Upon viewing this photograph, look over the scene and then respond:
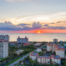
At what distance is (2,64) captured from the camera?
757cm

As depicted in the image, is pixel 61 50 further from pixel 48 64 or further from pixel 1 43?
pixel 1 43

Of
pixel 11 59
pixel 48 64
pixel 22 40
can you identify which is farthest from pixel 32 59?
pixel 22 40

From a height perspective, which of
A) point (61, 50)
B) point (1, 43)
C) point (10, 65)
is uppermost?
point (1, 43)

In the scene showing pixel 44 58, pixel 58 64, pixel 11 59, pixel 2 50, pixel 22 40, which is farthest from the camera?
pixel 22 40

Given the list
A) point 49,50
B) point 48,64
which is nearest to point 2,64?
point 48,64

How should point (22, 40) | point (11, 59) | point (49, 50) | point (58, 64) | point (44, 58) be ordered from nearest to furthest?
point (58, 64) < point (44, 58) < point (11, 59) < point (49, 50) < point (22, 40)

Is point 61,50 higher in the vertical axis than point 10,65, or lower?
higher

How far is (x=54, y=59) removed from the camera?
7590mm

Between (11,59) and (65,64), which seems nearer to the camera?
(65,64)

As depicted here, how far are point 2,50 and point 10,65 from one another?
256 centimetres

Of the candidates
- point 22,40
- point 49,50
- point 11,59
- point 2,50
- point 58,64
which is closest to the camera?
point 58,64

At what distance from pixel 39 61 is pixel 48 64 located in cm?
83

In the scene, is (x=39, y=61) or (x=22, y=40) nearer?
(x=39, y=61)

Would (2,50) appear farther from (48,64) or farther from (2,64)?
(48,64)
